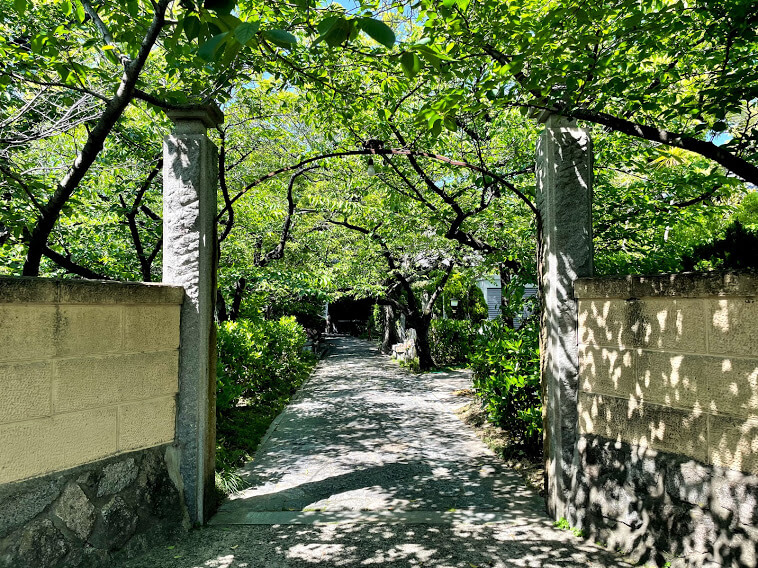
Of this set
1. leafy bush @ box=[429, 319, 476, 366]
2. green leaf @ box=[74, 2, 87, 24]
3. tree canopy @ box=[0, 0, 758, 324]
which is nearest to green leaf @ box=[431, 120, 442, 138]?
tree canopy @ box=[0, 0, 758, 324]

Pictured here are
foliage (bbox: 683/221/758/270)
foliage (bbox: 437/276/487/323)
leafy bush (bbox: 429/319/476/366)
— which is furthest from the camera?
foliage (bbox: 437/276/487/323)

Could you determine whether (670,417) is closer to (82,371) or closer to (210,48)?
(210,48)

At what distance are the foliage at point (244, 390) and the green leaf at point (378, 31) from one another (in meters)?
4.39

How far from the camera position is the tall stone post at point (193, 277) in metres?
3.61

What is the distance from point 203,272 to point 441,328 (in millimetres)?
11932

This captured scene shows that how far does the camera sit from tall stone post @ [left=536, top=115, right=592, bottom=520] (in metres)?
3.62

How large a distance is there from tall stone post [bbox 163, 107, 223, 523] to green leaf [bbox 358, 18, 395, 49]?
2.80m

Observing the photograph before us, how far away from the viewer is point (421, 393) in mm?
10266

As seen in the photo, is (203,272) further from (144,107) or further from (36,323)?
(144,107)

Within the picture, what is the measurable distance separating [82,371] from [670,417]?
382 cm

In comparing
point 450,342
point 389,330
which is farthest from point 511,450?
point 389,330

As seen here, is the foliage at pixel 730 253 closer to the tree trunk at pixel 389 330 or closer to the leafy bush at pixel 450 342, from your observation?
the leafy bush at pixel 450 342

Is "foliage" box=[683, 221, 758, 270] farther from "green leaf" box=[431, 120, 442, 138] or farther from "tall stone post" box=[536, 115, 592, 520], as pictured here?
"green leaf" box=[431, 120, 442, 138]

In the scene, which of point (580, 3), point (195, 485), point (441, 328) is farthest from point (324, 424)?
point (441, 328)
